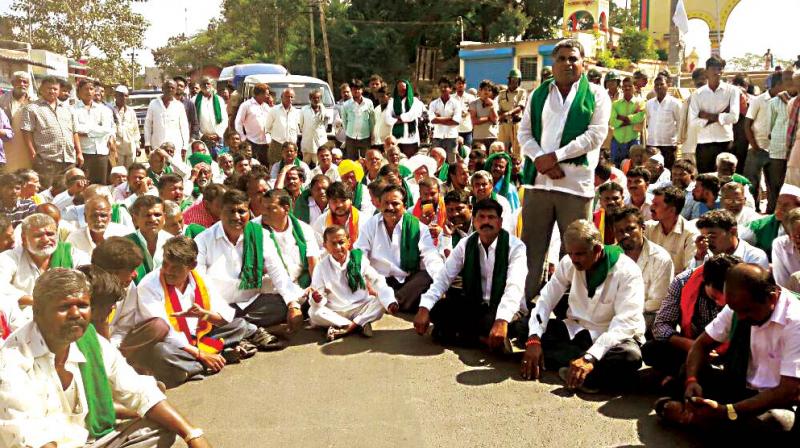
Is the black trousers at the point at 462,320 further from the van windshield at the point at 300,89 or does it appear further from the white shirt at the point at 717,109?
the van windshield at the point at 300,89

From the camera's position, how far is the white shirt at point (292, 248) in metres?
5.57

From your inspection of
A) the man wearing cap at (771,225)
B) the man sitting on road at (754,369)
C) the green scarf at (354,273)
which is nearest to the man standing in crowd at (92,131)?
the green scarf at (354,273)

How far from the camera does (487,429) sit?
12.1ft

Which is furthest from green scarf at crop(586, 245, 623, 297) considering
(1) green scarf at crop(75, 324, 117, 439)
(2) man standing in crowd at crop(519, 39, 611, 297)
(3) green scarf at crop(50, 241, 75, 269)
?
(3) green scarf at crop(50, 241, 75, 269)

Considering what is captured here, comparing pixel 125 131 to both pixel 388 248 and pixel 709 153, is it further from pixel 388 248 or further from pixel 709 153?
pixel 709 153

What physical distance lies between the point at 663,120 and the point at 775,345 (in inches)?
246

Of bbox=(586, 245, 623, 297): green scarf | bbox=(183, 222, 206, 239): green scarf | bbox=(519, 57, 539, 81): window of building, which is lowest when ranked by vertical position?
bbox=(586, 245, 623, 297): green scarf

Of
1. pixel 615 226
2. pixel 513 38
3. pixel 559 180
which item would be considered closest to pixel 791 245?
pixel 615 226

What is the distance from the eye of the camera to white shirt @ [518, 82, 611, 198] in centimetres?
478

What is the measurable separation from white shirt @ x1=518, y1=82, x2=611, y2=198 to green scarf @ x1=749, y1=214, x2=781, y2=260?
3.74 ft

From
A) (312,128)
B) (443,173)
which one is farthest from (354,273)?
(312,128)

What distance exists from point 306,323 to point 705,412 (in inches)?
119

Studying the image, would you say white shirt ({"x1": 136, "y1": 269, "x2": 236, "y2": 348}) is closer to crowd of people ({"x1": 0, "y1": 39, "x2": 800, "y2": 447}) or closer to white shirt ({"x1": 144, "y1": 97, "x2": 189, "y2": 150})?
crowd of people ({"x1": 0, "y1": 39, "x2": 800, "y2": 447})

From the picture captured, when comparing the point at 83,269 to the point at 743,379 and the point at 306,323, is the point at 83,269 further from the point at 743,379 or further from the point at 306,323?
the point at 743,379
